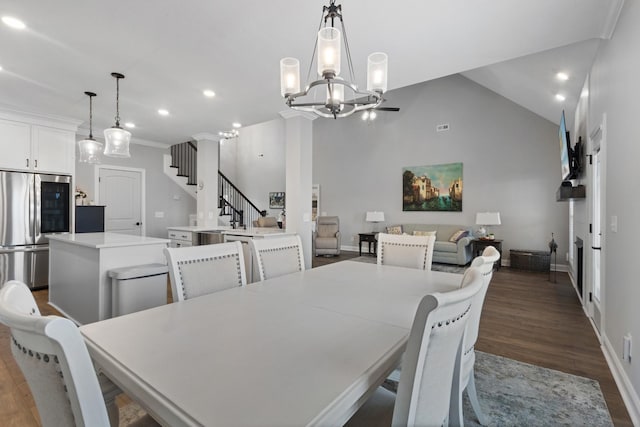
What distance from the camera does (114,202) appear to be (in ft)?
19.7

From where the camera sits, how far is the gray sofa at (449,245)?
245 inches

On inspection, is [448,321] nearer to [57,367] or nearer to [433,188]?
[57,367]

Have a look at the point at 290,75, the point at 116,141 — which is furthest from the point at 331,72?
the point at 116,141

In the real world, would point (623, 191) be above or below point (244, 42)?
below

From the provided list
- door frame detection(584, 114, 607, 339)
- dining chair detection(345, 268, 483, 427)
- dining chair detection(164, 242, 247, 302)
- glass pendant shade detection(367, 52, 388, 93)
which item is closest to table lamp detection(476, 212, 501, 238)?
door frame detection(584, 114, 607, 339)

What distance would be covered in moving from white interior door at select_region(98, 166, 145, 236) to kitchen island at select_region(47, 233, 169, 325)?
2480 mm

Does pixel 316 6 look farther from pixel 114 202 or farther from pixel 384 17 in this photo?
pixel 114 202

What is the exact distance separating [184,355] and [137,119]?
5.08 m

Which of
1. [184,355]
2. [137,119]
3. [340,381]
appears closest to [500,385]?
[340,381]

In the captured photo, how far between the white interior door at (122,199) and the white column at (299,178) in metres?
3.74

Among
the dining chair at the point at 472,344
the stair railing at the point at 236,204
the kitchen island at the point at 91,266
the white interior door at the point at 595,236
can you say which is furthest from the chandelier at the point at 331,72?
the stair railing at the point at 236,204

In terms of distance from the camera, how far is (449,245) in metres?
6.40

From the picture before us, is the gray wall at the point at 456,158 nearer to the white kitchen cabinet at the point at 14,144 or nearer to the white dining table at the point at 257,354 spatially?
the white dining table at the point at 257,354

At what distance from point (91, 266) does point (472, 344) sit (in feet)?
10.7
